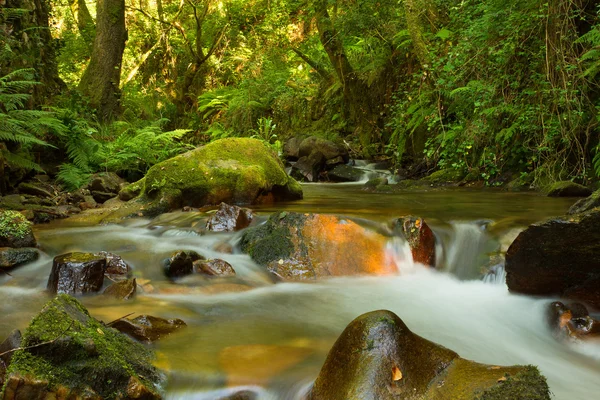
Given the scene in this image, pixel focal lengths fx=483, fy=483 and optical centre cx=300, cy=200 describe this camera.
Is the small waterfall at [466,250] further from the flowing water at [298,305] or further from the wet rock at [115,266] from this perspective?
the wet rock at [115,266]

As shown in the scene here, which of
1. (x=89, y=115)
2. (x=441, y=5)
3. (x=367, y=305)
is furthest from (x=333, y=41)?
(x=367, y=305)

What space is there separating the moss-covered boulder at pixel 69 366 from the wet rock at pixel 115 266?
203cm

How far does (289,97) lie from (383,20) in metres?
5.35

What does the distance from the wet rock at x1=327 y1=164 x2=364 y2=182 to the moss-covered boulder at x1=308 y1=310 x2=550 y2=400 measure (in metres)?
9.53

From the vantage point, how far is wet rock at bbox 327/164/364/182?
12062 millimetres

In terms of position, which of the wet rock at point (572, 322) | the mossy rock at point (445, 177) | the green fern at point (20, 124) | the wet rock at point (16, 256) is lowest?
the wet rock at point (572, 322)

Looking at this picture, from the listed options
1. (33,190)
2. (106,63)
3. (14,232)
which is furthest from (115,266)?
(106,63)

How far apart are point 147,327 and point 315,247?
2283 mm

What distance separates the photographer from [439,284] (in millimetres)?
4910

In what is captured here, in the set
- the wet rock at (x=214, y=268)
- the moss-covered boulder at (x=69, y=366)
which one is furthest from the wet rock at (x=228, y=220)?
the moss-covered boulder at (x=69, y=366)

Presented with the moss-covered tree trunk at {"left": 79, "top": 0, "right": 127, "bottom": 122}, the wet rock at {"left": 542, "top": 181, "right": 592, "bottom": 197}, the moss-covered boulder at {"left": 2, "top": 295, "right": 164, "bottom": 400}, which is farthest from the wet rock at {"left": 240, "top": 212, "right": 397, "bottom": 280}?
the moss-covered tree trunk at {"left": 79, "top": 0, "right": 127, "bottom": 122}

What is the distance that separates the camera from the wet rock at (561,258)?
370cm

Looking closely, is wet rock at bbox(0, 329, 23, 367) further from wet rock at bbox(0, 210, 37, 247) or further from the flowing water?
wet rock at bbox(0, 210, 37, 247)

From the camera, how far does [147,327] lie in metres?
3.36
